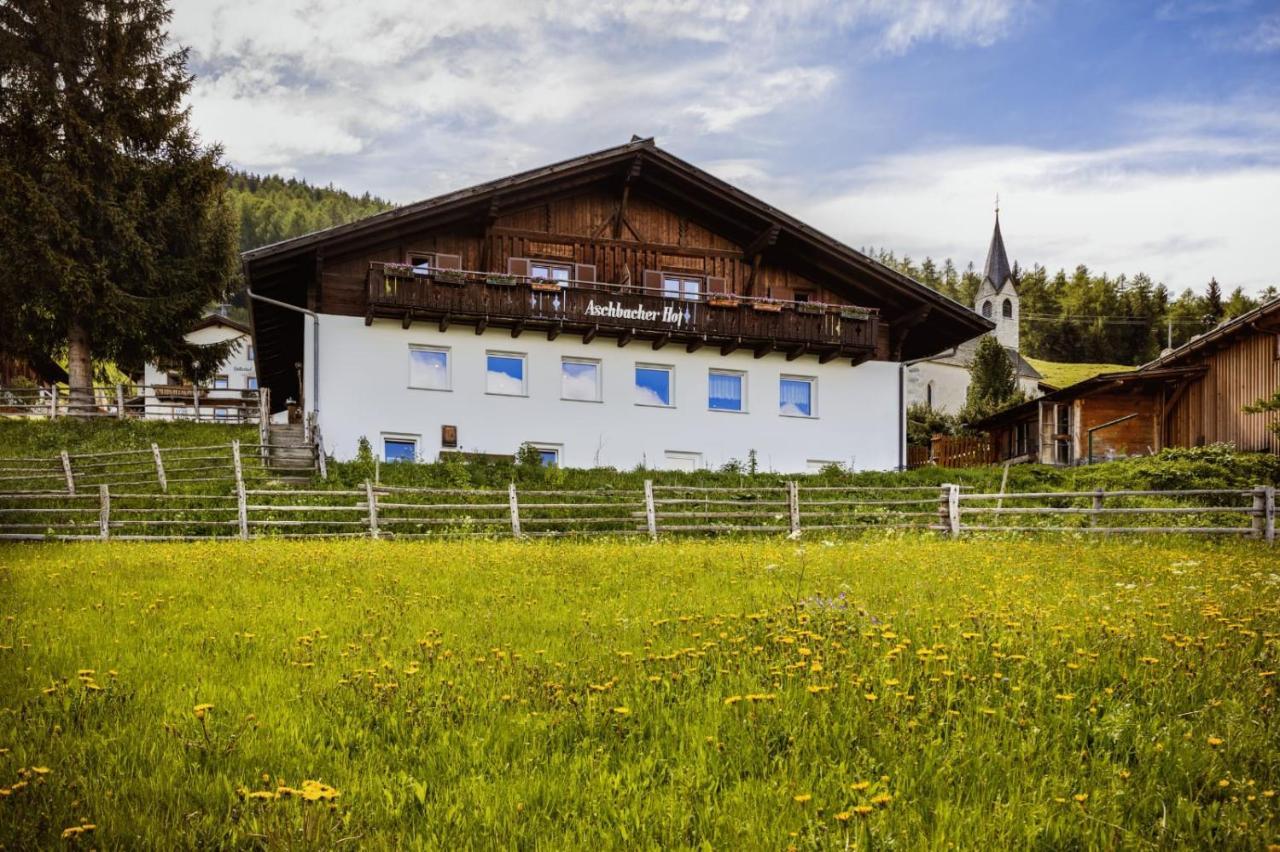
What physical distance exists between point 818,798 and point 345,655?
164 inches

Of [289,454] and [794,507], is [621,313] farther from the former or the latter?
[794,507]

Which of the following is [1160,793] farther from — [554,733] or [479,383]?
[479,383]

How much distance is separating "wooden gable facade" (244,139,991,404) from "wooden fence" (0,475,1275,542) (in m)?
7.88

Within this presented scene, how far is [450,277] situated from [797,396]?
11498 mm

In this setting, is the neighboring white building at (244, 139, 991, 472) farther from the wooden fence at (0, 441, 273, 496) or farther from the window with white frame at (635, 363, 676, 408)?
the wooden fence at (0, 441, 273, 496)

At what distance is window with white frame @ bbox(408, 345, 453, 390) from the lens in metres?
31.0

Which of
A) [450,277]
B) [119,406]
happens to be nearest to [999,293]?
[450,277]

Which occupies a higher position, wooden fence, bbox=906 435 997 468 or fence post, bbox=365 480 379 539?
wooden fence, bbox=906 435 997 468

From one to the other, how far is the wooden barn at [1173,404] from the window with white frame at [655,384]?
51.9 feet

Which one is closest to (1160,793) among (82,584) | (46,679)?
(46,679)

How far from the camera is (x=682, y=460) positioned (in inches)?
1287

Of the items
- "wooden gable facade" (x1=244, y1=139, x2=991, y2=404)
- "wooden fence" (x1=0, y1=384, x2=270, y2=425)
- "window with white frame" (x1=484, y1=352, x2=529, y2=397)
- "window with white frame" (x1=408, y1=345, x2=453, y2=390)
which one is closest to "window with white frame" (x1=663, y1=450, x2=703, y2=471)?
"wooden gable facade" (x1=244, y1=139, x2=991, y2=404)

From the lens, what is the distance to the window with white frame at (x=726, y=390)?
33719 millimetres

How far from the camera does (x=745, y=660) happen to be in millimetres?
7430
